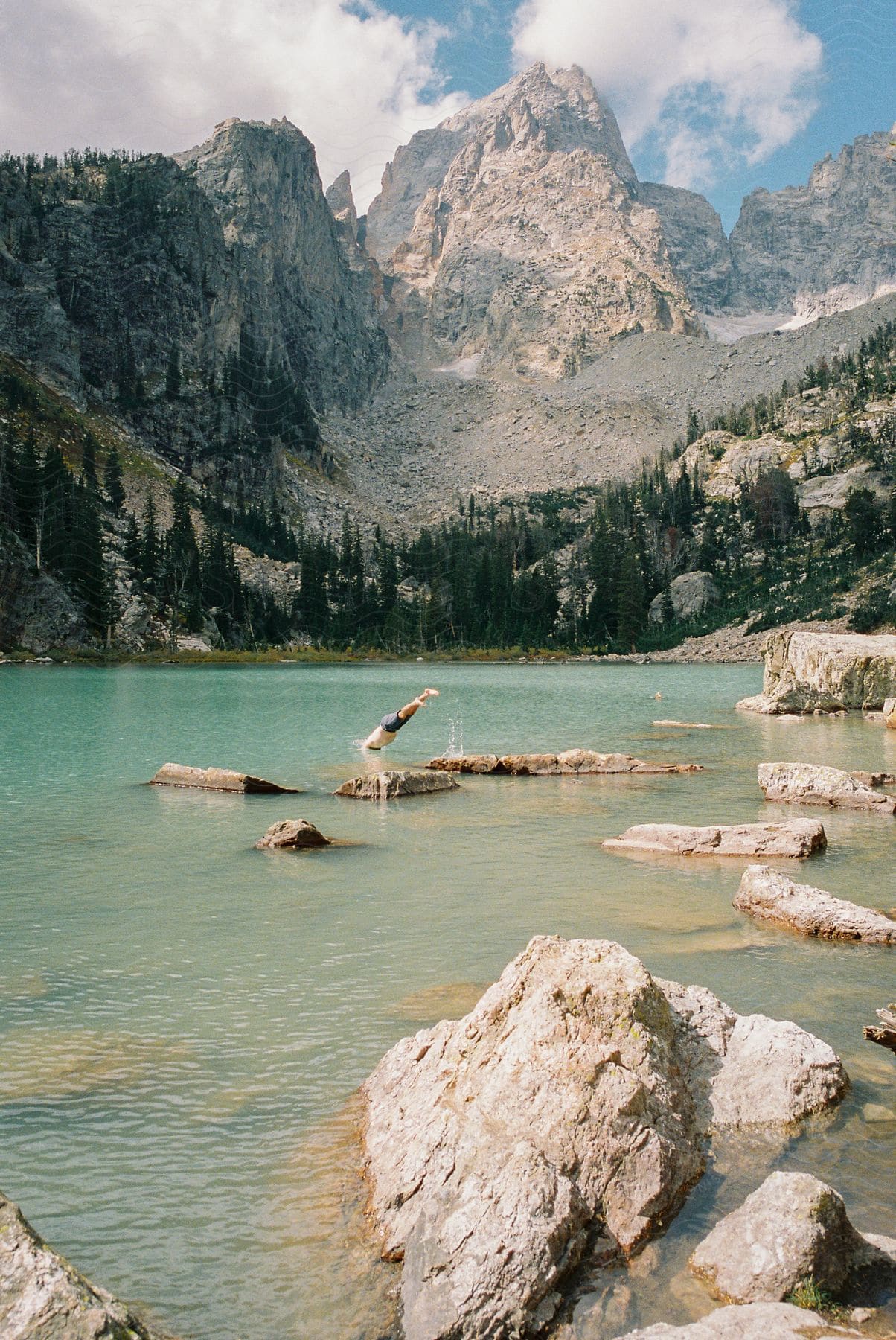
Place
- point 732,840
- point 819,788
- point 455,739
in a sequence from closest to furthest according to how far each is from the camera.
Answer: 1. point 732,840
2. point 819,788
3. point 455,739

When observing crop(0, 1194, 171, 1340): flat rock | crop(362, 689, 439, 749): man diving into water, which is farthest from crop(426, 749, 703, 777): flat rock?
crop(0, 1194, 171, 1340): flat rock

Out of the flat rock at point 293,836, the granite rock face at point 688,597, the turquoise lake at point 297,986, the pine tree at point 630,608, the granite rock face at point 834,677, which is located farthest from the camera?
the granite rock face at point 688,597

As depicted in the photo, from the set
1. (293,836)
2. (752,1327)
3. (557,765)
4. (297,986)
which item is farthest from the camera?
(557,765)

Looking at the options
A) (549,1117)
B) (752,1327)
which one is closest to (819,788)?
(549,1117)

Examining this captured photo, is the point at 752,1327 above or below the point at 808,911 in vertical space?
above

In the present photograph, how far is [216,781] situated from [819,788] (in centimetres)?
1575

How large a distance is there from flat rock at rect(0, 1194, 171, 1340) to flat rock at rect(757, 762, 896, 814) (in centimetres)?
→ 2071

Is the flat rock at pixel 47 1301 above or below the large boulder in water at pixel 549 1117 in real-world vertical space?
above

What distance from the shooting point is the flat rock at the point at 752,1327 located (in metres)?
4.34

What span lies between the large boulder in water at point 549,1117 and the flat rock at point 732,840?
901 cm

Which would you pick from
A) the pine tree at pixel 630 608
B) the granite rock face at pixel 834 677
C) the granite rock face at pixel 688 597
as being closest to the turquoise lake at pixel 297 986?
the granite rock face at pixel 834 677

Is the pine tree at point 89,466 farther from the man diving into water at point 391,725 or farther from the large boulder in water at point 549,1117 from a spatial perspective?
the large boulder in water at point 549,1117

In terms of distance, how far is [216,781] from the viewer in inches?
977

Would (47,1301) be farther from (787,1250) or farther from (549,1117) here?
(787,1250)
